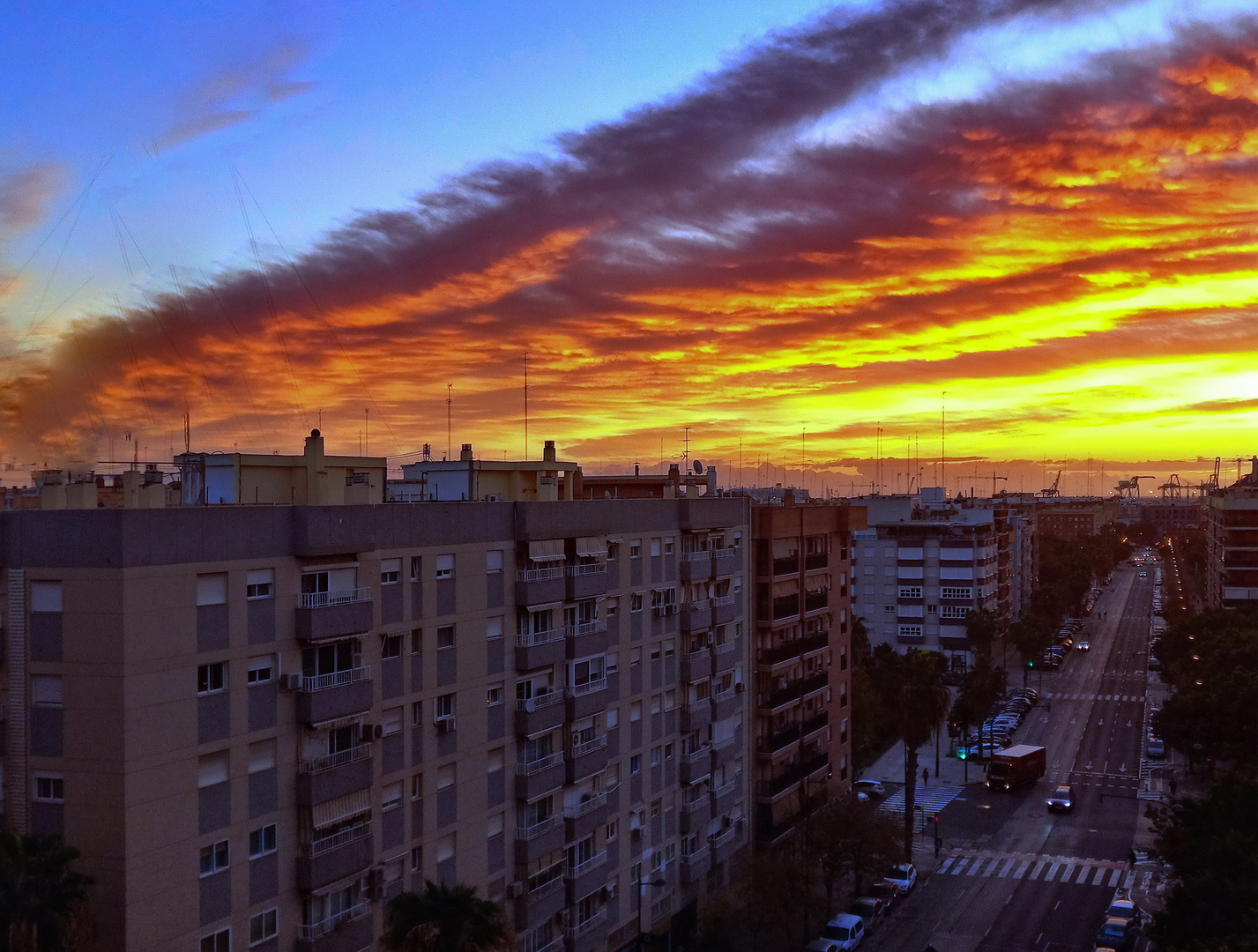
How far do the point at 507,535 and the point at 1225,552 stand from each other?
95.7 metres

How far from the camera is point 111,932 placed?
23.9 metres

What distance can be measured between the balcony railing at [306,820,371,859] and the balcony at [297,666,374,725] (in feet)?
10.4

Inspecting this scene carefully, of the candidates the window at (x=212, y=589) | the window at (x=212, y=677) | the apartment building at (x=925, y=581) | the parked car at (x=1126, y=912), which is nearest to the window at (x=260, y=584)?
the window at (x=212, y=589)

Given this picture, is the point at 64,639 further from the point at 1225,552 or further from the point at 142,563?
the point at 1225,552

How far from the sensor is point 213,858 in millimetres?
26172

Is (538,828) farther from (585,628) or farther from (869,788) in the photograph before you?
(869,788)

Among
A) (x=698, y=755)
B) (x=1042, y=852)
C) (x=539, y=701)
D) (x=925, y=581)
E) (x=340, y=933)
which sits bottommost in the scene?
(x=1042, y=852)

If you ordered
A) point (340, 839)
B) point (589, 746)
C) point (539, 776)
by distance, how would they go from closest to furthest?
1. point (340, 839)
2. point (539, 776)
3. point (589, 746)

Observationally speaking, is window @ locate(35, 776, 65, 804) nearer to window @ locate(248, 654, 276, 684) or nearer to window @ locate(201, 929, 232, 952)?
window @ locate(248, 654, 276, 684)

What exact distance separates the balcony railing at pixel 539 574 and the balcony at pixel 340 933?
38.3 feet

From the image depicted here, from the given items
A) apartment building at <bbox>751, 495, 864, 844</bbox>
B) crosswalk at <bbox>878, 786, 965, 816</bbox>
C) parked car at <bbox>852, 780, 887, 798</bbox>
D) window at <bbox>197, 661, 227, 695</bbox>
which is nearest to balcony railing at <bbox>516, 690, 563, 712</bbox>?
window at <bbox>197, 661, 227, 695</bbox>

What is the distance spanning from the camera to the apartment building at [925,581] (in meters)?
117

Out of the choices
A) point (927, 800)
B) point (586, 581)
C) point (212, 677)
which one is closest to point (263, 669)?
point (212, 677)

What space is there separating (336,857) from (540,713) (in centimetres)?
1024
